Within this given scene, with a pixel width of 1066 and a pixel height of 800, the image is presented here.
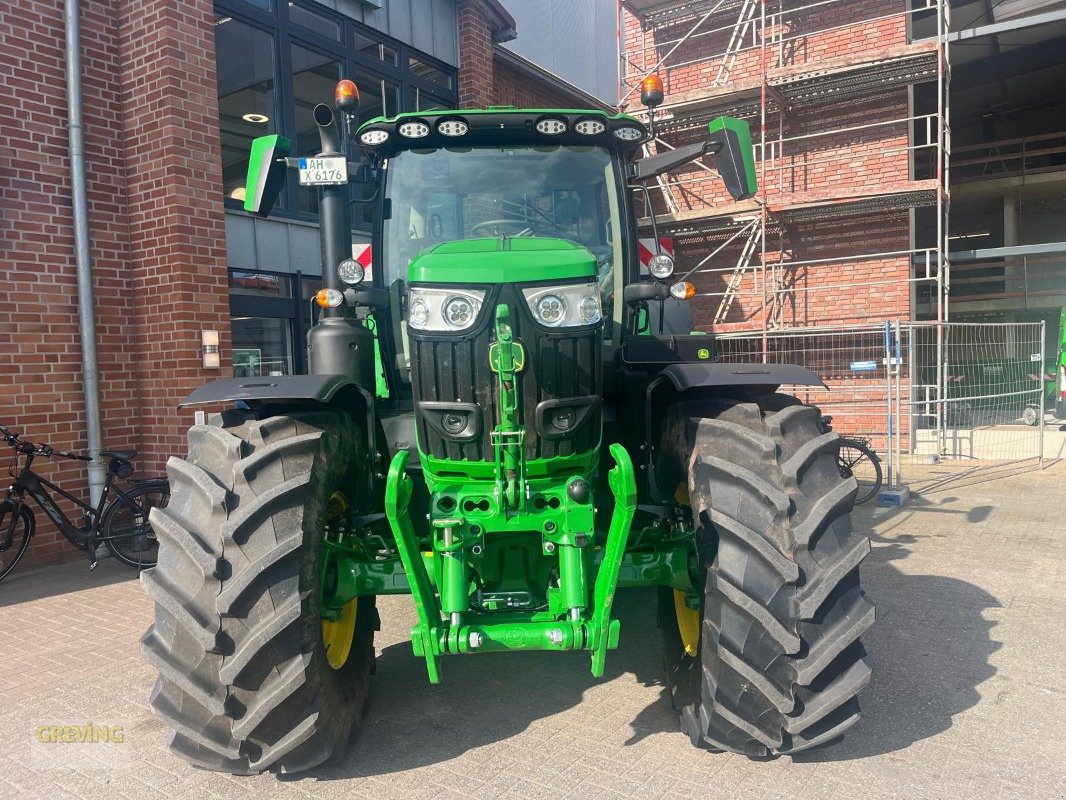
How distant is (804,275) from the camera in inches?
508

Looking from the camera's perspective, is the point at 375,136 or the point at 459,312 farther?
the point at 375,136

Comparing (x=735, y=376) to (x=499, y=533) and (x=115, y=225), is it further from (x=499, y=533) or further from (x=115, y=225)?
(x=115, y=225)

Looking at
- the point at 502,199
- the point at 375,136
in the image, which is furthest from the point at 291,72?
the point at 502,199

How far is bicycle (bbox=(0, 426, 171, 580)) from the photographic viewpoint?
5.94m

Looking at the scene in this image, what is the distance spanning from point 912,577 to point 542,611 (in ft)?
12.2

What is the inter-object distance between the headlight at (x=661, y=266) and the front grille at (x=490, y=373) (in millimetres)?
734

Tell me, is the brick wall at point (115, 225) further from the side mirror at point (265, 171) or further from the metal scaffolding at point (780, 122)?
the metal scaffolding at point (780, 122)

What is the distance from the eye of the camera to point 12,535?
5.93 metres

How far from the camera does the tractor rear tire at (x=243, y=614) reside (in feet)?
8.59

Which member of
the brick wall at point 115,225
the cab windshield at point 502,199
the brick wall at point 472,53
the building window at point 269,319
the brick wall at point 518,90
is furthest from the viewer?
the brick wall at point 518,90

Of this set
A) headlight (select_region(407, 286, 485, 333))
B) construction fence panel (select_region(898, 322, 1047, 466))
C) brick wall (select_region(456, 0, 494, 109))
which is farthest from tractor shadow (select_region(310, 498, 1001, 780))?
brick wall (select_region(456, 0, 494, 109))

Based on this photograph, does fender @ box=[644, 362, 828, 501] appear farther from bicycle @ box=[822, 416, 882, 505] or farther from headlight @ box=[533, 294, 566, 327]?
bicycle @ box=[822, 416, 882, 505]

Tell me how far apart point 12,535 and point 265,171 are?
4.01 m

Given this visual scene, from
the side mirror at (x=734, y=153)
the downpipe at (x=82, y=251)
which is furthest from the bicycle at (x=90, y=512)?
the side mirror at (x=734, y=153)
